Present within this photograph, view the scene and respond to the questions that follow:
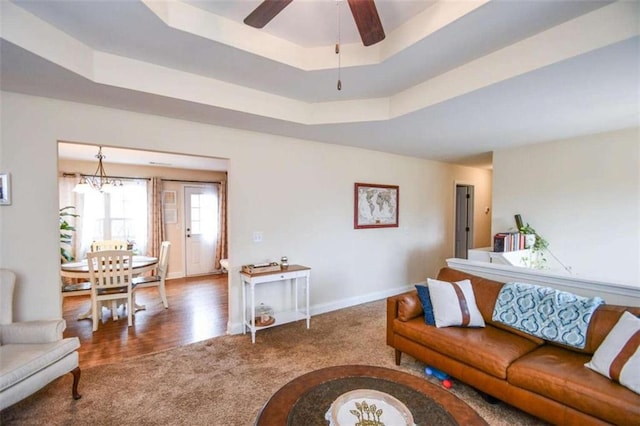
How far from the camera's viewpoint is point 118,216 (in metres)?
5.73

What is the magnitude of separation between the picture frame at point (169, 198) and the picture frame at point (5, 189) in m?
3.88

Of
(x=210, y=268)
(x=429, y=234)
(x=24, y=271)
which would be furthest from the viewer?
(x=210, y=268)

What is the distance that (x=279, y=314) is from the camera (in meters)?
3.58

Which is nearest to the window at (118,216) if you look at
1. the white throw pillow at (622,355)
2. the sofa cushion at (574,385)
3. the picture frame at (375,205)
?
the picture frame at (375,205)

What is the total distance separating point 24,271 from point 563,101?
489cm

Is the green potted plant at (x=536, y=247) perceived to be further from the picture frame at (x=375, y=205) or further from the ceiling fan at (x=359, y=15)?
the ceiling fan at (x=359, y=15)

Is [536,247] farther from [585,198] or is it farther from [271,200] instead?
[271,200]

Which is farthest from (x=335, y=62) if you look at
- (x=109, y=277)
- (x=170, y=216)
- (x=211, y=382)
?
(x=170, y=216)

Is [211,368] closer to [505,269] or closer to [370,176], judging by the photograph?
[505,269]

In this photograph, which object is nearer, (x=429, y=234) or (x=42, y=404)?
(x=42, y=404)

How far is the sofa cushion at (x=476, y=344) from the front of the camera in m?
1.96

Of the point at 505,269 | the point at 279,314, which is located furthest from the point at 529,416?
the point at 279,314

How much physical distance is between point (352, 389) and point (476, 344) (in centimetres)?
110

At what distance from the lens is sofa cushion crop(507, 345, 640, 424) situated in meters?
1.48
